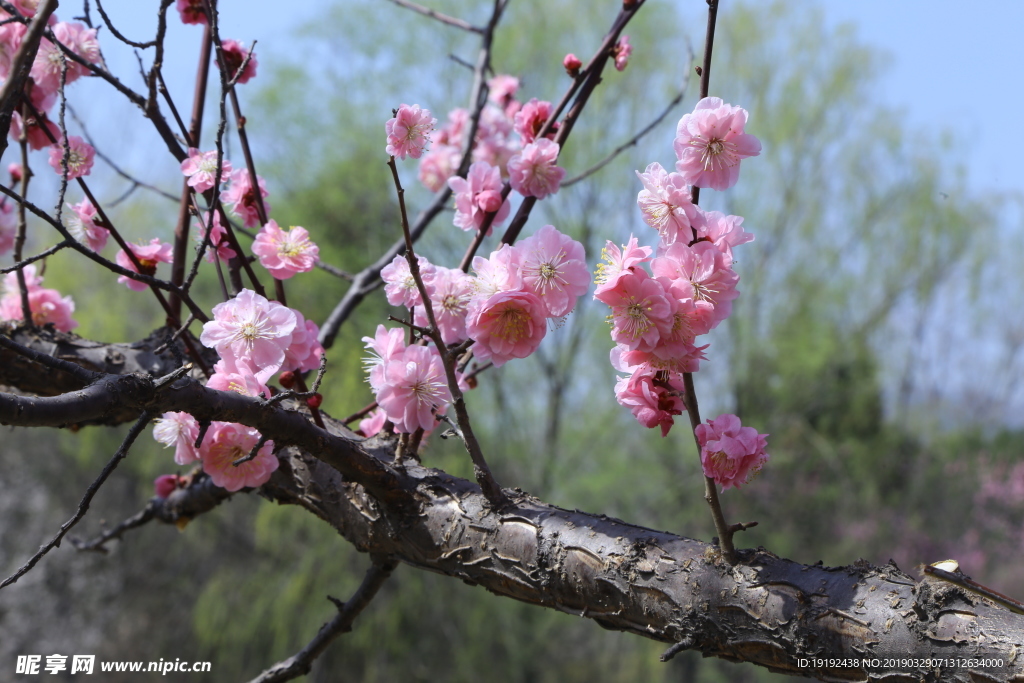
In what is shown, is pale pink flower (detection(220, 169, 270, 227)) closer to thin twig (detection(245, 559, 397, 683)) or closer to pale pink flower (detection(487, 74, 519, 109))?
thin twig (detection(245, 559, 397, 683))

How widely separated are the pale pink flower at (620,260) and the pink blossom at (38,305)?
1.17 meters

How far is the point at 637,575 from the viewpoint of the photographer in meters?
0.78

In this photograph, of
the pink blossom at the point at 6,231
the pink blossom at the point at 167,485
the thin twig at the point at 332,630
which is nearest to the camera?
the thin twig at the point at 332,630

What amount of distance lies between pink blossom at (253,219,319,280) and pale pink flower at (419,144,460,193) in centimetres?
99

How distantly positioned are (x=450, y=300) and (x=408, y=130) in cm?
24

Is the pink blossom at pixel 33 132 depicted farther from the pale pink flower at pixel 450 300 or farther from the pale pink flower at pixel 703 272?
the pale pink flower at pixel 703 272

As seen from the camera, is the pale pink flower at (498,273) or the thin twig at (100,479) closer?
the thin twig at (100,479)

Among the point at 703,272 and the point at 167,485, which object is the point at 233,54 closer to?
the point at 167,485

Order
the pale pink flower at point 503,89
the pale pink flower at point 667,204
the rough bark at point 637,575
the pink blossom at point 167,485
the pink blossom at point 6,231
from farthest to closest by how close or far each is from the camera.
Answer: the pale pink flower at point 503,89
the pink blossom at point 6,231
the pink blossom at point 167,485
the pale pink flower at point 667,204
the rough bark at point 637,575

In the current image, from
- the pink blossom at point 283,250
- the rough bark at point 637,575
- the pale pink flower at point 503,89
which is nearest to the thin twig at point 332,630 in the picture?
the rough bark at point 637,575

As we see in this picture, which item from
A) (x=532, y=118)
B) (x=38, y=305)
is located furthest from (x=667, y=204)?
(x=38, y=305)

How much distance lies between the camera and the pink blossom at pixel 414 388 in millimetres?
896

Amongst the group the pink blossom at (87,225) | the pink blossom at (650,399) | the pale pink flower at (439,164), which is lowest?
the pink blossom at (650,399)

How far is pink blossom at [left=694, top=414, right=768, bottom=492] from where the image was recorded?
2.57 ft
